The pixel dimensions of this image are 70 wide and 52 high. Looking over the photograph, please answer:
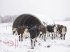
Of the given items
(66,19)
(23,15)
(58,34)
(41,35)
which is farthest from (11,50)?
A: (66,19)

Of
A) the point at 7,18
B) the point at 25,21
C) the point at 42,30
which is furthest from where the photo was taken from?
the point at 7,18

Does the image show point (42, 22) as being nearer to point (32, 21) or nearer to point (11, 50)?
point (32, 21)

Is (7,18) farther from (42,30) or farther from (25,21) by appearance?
(42,30)

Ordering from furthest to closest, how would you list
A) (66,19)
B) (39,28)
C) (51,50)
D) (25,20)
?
(66,19) → (25,20) → (39,28) → (51,50)

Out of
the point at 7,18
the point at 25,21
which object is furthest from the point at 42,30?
the point at 7,18

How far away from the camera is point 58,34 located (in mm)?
17234

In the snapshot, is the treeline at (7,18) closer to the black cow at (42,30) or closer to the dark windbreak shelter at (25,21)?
the dark windbreak shelter at (25,21)

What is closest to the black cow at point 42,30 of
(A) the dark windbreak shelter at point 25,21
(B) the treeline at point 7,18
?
(A) the dark windbreak shelter at point 25,21

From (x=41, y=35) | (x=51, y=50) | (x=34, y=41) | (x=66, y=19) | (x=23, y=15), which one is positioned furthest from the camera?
(x=66, y=19)

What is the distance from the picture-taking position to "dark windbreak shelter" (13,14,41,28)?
770 inches

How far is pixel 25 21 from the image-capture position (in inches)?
844

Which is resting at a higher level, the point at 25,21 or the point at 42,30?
the point at 25,21

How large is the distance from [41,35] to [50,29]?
47.9 inches

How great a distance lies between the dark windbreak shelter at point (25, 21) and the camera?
19553 millimetres
